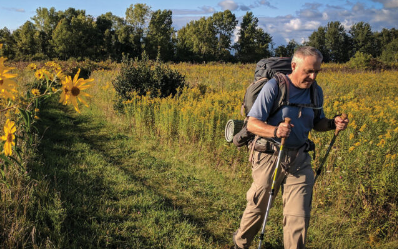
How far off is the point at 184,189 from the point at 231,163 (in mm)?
1137

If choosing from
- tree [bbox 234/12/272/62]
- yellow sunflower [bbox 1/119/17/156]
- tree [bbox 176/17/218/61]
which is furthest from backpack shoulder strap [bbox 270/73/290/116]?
tree [bbox 234/12/272/62]

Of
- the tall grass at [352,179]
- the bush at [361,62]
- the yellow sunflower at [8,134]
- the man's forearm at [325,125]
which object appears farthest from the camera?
the bush at [361,62]

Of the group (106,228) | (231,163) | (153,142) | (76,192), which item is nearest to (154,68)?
(153,142)

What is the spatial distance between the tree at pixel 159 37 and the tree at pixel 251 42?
1619 cm

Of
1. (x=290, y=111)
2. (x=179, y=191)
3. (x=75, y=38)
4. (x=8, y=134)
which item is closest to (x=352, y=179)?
(x=290, y=111)

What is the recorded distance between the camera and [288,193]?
259cm

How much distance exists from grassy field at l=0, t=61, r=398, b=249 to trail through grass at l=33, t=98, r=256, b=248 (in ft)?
0.05

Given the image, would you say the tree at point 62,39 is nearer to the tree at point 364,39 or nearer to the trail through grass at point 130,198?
the trail through grass at point 130,198

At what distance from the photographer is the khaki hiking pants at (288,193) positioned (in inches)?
96.2

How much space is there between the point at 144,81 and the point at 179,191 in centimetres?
504

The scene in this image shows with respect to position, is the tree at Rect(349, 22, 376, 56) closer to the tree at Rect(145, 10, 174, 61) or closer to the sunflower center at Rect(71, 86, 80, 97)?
the tree at Rect(145, 10, 174, 61)

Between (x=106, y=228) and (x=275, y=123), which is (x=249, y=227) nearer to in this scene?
(x=275, y=123)

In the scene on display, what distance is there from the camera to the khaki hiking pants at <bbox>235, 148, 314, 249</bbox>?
2443 mm

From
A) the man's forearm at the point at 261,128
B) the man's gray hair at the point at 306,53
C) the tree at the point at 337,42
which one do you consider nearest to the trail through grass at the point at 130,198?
the man's forearm at the point at 261,128
